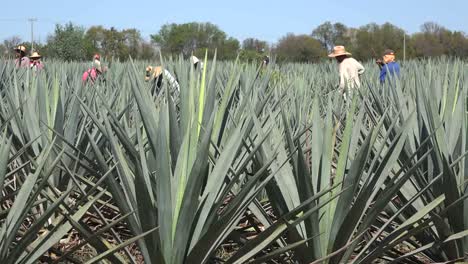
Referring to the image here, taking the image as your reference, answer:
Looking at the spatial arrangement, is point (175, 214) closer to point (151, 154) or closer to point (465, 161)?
point (151, 154)

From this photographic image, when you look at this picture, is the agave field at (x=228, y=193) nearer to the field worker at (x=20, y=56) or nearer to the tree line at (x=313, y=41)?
the field worker at (x=20, y=56)

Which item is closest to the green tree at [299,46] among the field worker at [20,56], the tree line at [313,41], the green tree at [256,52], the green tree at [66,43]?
the tree line at [313,41]

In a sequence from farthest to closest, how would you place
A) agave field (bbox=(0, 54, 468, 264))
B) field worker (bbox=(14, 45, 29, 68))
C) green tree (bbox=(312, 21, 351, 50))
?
green tree (bbox=(312, 21, 351, 50)), field worker (bbox=(14, 45, 29, 68)), agave field (bbox=(0, 54, 468, 264))

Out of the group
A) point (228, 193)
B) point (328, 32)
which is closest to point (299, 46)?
point (328, 32)

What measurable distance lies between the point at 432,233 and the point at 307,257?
51cm

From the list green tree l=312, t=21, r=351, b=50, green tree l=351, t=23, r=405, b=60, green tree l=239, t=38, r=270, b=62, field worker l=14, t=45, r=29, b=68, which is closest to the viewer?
field worker l=14, t=45, r=29, b=68

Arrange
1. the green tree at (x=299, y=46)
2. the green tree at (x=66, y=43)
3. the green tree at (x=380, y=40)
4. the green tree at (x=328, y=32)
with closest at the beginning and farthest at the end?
1. the green tree at (x=66, y=43)
2. the green tree at (x=380, y=40)
3. the green tree at (x=299, y=46)
4. the green tree at (x=328, y=32)

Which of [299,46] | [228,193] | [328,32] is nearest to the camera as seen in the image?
[228,193]

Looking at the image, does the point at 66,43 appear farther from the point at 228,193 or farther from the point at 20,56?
the point at 228,193

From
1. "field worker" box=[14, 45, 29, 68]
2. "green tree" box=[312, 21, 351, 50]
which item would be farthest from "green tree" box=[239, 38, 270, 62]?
"green tree" box=[312, 21, 351, 50]

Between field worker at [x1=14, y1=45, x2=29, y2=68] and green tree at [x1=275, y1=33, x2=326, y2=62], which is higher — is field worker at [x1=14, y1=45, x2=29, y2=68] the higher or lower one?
the lower one

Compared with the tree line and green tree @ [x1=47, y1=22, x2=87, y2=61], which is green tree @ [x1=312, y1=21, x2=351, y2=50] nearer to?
the tree line

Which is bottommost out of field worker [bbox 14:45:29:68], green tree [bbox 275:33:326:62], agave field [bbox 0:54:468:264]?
agave field [bbox 0:54:468:264]

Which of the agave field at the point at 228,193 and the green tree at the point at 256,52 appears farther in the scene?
the green tree at the point at 256,52
